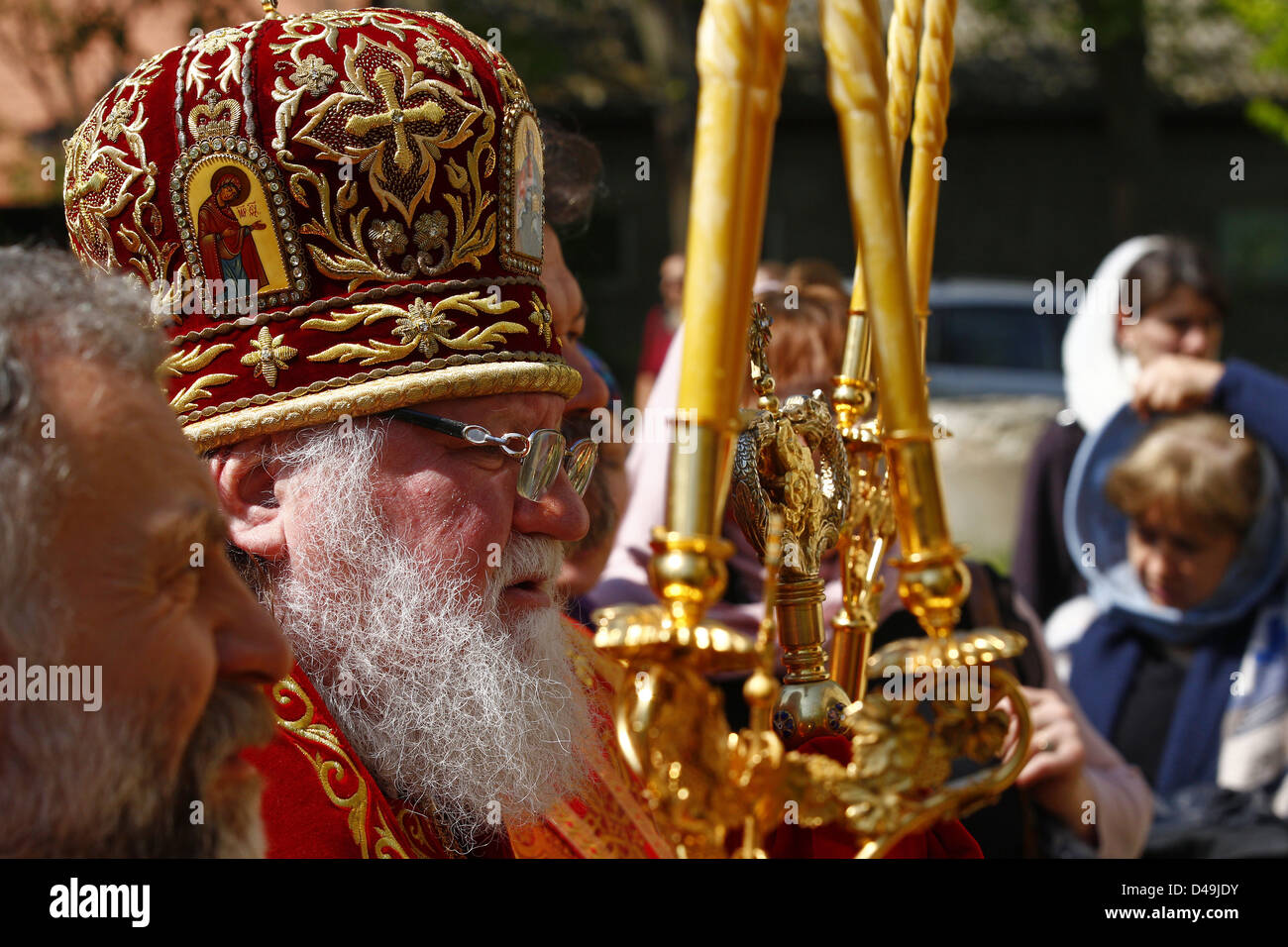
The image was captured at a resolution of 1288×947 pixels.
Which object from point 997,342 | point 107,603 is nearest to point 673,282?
point 107,603

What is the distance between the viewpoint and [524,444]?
7.41ft

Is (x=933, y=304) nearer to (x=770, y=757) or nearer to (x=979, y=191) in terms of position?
(x=979, y=191)

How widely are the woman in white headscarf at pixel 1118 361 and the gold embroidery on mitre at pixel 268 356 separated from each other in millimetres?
3521

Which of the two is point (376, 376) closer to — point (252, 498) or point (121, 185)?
point (252, 498)

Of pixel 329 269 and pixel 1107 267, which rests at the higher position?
pixel 1107 267

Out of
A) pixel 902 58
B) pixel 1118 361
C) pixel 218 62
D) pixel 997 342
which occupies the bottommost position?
pixel 1118 361

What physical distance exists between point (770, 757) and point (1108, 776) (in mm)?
2842

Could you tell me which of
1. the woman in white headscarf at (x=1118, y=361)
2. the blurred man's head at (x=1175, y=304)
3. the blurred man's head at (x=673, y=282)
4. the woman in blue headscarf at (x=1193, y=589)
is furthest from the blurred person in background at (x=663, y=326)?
the woman in blue headscarf at (x=1193, y=589)

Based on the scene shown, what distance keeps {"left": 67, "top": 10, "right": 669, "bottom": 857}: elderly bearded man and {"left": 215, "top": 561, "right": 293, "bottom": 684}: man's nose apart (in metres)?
0.60

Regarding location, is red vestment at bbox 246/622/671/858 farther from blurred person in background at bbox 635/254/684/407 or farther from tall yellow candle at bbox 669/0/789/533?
blurred person in background at bbox 635/254/684/407

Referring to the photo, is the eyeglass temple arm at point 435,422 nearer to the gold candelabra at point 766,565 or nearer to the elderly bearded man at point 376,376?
the elderly bearded man at point 376,376

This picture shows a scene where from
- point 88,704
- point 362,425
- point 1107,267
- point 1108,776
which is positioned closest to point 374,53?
point 362,425

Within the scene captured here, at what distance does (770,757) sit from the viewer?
1.28 metres

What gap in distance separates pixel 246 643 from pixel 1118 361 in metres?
4.43
